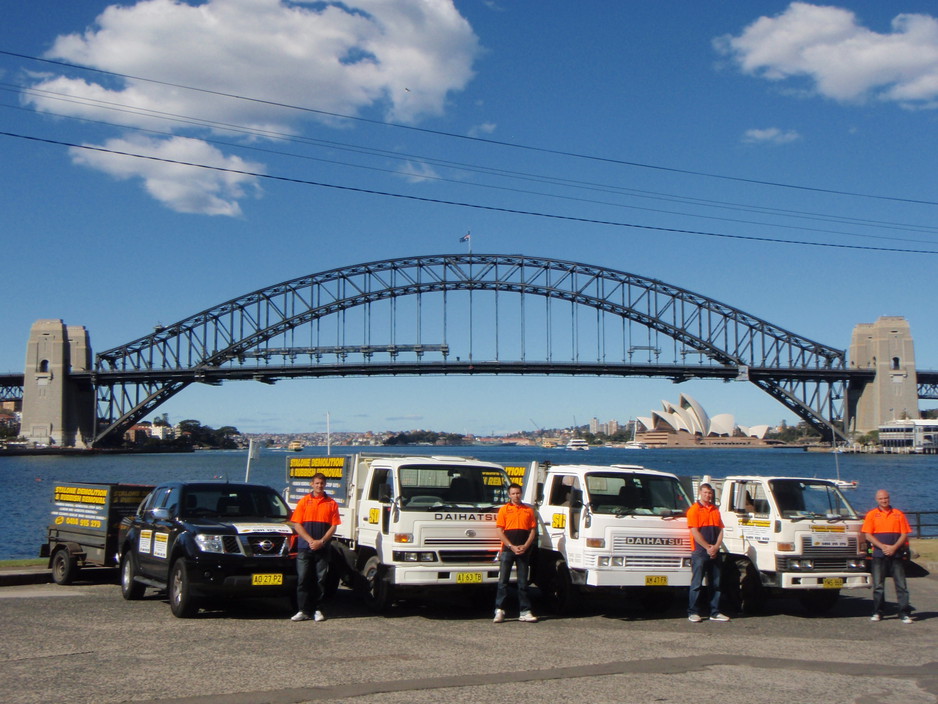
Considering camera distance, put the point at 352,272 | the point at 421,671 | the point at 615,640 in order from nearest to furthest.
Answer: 1. the point at 421,671
2. the point at 615,640
3. the point at 352,272

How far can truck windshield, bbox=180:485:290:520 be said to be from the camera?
1342cm

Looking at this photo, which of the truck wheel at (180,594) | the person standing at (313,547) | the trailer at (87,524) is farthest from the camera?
the trailer at (87,524)

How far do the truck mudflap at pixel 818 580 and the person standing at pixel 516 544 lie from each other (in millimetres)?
3489

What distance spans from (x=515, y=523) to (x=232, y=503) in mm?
4070

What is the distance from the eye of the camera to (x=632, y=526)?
1294 cm

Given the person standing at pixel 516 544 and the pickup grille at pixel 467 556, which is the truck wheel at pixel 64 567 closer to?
the pickup grille at pixel 467 556

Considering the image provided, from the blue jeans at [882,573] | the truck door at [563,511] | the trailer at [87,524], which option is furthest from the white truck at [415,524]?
the blue jeans at [882,573]

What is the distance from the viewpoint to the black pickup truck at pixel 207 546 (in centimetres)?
1205

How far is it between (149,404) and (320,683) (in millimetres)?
111472

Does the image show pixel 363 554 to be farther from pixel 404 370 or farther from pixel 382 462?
pixel 404 370

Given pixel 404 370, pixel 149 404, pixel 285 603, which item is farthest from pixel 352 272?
pixel 285 603

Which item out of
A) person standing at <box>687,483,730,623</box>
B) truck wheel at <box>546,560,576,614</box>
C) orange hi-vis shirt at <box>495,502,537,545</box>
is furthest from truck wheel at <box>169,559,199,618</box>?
person standing at <box>687,483,730,623</box>

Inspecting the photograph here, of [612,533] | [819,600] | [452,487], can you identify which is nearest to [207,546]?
[452,487]

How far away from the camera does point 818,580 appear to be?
13.4 m
